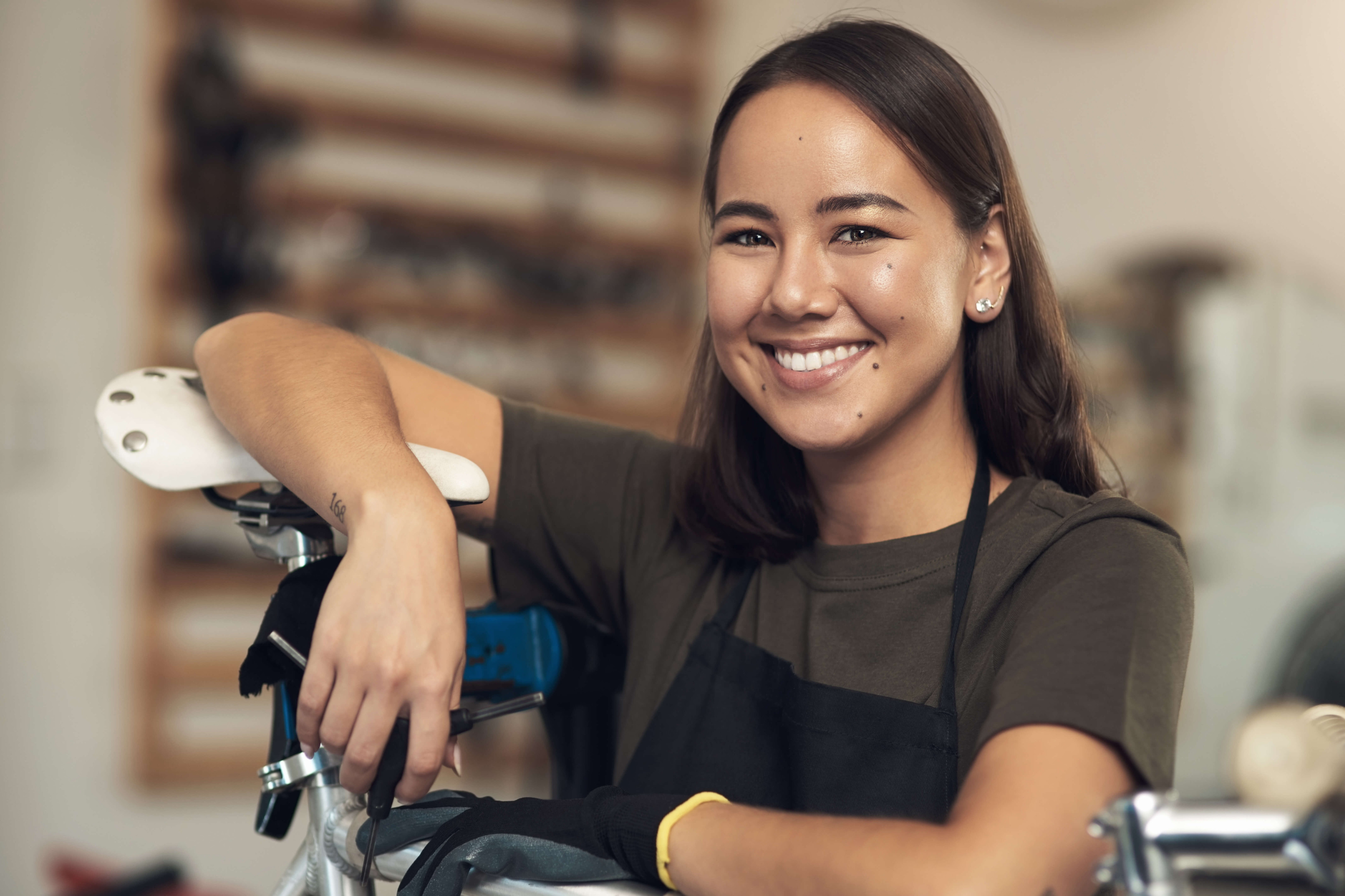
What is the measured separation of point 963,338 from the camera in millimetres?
1117

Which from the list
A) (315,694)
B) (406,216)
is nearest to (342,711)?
(315,694)

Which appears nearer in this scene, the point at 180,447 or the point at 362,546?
the point at 362,546

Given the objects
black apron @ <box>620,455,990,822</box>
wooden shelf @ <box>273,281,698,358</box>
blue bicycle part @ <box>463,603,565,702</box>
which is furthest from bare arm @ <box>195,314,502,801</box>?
wooden shelf @ <box>273,281,698,358</box>

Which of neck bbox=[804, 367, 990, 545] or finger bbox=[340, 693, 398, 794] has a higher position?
neck bbox=[804, 367, 990, 545]

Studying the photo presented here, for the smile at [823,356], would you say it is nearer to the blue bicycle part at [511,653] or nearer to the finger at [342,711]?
the blue bicycle part at [511,653]

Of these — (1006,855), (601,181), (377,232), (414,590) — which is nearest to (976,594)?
(1006,855)

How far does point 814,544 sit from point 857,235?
32 cm

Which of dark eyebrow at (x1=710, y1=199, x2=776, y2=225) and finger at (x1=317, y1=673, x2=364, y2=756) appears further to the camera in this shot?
dark eyebrow at (x1=710, y1=199, x2=776, y2=225)

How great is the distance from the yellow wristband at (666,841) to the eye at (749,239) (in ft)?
1.61

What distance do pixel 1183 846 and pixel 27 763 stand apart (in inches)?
92.6

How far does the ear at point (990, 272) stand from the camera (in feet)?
3.49

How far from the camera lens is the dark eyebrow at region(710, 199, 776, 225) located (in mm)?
988

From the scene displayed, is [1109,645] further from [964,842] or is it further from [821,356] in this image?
[821,356]

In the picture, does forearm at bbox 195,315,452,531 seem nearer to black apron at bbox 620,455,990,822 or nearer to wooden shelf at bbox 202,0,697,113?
black apron at bbox 620,455,990,822
